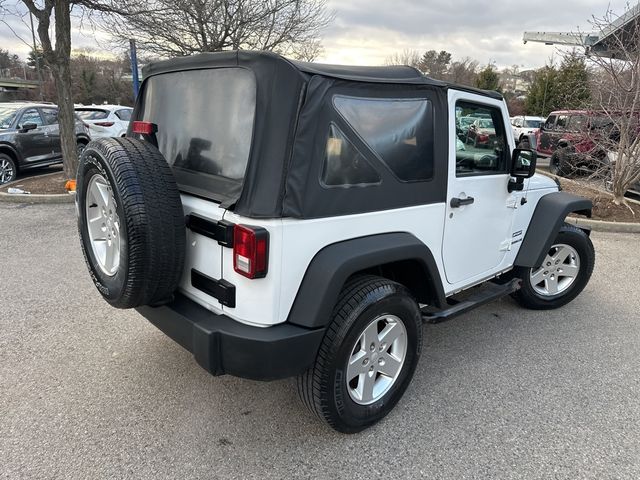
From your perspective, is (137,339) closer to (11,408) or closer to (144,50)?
(11,408)

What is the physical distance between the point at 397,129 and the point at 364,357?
129 centimetres

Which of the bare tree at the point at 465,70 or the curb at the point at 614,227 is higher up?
the bare tree at the point at 465,70

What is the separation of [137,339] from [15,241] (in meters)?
3.41

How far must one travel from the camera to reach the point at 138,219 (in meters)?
2.07

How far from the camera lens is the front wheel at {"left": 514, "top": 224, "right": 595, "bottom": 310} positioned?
4.05 meters

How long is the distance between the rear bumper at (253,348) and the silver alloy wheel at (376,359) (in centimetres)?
35

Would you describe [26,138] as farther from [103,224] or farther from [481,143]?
[481,143]

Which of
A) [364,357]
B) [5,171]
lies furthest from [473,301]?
[5,171]

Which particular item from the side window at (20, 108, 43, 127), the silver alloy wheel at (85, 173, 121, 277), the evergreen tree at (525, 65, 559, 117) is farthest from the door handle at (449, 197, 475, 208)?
the evergreen tree at (525, 65, 559, 117)

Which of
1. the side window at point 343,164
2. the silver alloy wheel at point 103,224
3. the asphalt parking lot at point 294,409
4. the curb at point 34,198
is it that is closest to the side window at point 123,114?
the curb at point 34,198

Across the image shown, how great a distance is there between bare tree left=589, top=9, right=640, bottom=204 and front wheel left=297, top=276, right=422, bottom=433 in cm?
716

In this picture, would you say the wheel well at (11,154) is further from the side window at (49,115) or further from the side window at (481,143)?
the side window at (481,143)

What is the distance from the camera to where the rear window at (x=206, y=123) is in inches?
87.4

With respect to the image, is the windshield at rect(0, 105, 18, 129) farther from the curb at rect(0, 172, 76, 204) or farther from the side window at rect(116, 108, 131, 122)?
the side window at rect(116, 108, 131, 122)
